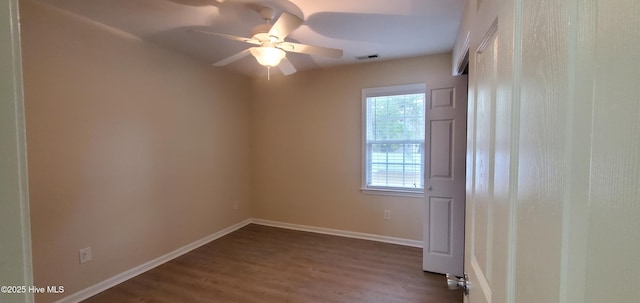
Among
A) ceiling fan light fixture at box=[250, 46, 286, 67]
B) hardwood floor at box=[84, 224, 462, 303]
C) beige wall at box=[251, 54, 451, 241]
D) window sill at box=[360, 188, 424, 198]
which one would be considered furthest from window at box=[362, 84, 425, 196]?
ceiling fan light fixture at box=[250, 46, 286, 67]

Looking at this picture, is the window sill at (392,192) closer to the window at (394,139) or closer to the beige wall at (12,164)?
the window at (394,139)

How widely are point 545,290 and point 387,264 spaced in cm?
284

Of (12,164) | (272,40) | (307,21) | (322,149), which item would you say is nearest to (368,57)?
(307,21)

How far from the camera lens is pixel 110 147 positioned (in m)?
2.60

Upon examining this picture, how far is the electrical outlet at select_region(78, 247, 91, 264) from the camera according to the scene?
7.85 feet

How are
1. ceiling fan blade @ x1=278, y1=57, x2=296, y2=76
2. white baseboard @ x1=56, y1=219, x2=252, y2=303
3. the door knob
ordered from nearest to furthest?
the door knob → white baseboard @ x1=56, y1=219, x2=252, y2=303 → ceiling fan blade @ x1=278, y1=57, x2=296, y2=76

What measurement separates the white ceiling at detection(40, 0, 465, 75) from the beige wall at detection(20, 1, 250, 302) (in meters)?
0.29

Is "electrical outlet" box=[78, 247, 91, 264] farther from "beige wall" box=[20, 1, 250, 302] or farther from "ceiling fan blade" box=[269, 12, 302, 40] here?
"ceiling fan blade" box=[269, 12, 302, 40]

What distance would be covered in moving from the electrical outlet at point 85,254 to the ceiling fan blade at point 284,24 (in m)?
2.49

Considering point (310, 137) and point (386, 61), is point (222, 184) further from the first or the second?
point (386, 61)

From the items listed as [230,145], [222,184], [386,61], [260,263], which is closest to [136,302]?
[260,263]

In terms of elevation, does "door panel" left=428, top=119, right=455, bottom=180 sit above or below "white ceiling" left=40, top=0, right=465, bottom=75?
below

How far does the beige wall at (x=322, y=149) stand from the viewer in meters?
3.62

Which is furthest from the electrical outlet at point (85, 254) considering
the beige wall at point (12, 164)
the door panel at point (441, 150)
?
the door panel at point (441, 150)
